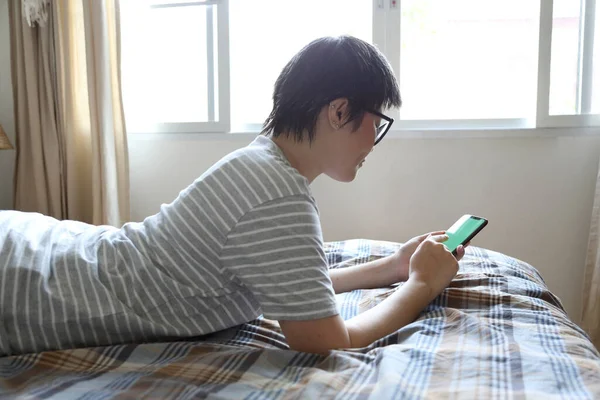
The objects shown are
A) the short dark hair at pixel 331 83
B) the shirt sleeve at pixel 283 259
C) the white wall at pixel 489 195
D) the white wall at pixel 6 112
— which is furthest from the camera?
the white wall at pixel 6 112

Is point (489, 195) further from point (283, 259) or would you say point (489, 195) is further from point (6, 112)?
point (6, 112)

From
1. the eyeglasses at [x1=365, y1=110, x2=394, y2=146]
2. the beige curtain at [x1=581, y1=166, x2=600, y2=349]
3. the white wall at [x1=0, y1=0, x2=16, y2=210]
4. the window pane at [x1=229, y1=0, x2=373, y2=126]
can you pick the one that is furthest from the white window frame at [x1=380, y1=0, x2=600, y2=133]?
the white wall at [x1=0, y1=0, x2=16, y2=210]

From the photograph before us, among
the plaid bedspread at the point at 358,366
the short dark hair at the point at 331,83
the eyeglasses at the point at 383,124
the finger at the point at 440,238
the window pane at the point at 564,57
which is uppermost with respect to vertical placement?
the window pane at the point at 564,57

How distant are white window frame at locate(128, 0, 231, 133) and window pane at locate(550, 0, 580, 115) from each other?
3.90 feet

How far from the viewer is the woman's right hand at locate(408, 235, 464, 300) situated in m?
1.01

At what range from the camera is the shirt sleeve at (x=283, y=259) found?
0.80m

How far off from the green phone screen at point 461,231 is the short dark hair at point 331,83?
0.32 meters

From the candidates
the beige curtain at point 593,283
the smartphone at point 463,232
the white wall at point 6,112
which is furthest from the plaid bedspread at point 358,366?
the white wall at point 6,112

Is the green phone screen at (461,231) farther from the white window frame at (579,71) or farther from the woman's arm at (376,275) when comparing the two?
the white window frame at (579,71)

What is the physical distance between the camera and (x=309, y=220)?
841mm

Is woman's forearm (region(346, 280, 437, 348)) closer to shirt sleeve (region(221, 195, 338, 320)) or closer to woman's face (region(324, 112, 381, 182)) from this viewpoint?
shirt sleeve (region(221, 195, 338, 320))

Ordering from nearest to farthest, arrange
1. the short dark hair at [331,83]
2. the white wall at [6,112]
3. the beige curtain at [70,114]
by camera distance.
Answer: the short dark hair at [331,83] → the beige curtain at [70,114] → the white wall at [6,112]

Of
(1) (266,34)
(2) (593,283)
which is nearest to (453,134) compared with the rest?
(2) (593,283)

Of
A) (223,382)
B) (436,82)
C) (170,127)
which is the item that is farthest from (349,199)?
(223,382)
